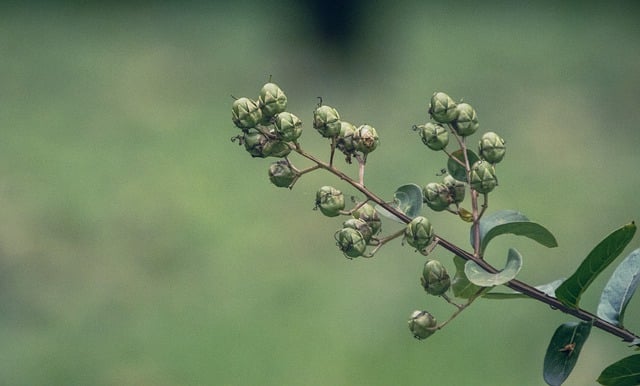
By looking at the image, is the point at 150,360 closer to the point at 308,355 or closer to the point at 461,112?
the point at 308,355

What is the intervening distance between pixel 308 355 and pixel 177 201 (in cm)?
91

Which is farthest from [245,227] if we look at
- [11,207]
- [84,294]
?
[11,207]

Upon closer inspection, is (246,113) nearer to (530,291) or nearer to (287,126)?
(287,126)

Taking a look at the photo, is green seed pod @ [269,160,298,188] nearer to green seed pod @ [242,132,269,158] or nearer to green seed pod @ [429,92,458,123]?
green seed pod @ [242,132,269,158]

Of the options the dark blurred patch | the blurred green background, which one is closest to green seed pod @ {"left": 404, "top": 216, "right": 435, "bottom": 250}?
the blurred green background

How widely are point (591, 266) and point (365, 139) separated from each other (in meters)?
0.23

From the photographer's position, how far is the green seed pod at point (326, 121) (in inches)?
34.1

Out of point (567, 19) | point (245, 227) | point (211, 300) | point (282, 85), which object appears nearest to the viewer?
point (211, 300)

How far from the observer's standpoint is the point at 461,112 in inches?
35.7

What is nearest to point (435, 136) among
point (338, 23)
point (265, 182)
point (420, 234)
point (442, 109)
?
point (442, 109)

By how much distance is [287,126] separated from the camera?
835mm

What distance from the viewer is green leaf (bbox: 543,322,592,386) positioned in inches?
33.0

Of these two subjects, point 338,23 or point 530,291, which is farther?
point 338,23

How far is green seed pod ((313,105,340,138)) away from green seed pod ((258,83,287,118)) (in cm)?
4
